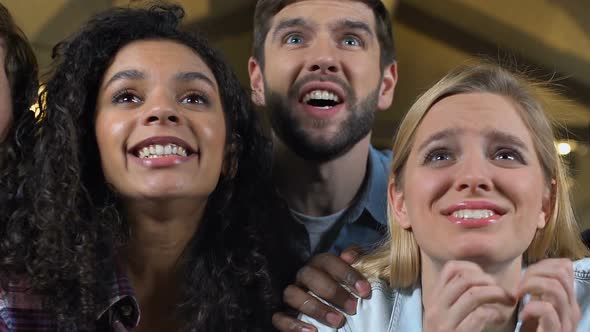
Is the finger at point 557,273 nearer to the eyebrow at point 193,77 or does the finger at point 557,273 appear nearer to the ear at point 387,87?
the eyebrow at point 193,77

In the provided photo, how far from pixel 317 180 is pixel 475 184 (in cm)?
77

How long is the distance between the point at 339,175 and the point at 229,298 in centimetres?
52

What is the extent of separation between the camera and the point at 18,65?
5.38 ft

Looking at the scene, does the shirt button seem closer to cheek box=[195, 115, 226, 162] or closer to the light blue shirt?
cheek box=[195, 115, 226, 162]

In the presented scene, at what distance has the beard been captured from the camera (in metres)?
1.90

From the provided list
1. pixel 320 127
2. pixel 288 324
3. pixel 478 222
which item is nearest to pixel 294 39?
pixel 320 127

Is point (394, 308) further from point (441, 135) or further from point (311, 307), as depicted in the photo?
point (441, 135)

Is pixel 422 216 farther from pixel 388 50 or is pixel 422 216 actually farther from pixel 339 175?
pixel 388 50

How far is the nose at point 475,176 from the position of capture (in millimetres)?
1244

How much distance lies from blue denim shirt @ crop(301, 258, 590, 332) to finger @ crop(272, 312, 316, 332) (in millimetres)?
21

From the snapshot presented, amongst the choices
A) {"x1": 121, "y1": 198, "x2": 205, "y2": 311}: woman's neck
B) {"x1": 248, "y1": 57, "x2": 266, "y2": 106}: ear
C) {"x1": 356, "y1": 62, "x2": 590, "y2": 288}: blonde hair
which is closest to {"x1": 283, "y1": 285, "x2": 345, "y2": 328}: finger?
{"x1": 356, "y1": 62, "x2": 590, "y2": 288}: blonde hair

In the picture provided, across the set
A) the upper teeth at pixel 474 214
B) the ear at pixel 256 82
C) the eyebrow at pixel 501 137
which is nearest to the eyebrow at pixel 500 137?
the eyebrow at pixel 501 137

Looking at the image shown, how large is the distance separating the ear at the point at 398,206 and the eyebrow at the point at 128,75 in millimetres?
531

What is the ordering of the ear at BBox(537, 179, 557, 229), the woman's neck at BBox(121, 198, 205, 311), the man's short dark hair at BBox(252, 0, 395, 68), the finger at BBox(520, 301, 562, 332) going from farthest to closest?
the man's short dark hair at BBox(252, 0, 395, 68)
the woman's neck at BBox(121, 198, 205, 311)
the ear at BBox(537, 179, 557, 229)
the finger at BBox(520, 301, 562, 332)
